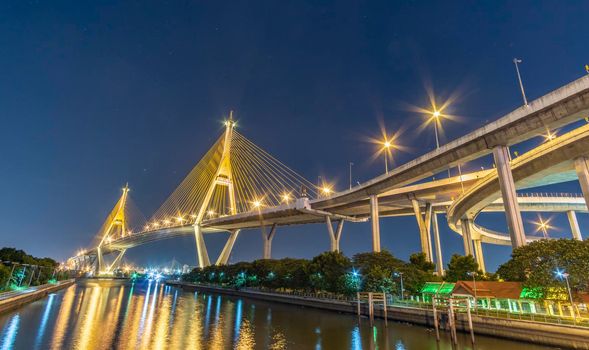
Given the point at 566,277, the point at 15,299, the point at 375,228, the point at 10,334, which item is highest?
the point at 375,228

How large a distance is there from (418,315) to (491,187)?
81.6 ft

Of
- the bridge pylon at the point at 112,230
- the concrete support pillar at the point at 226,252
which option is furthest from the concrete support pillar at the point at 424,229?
the bridge pylon at the point at 112,230

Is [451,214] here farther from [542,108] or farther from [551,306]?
[551,306]

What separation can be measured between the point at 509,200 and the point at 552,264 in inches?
377

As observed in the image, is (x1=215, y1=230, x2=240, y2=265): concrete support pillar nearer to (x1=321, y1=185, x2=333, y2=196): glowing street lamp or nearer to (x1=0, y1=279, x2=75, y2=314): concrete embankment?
(x1=321, y1=185, x2=333, y2=196): glowing street lamp

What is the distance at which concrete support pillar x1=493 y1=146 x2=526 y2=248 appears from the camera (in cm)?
3047

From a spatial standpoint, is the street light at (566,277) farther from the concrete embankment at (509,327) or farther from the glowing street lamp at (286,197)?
the glowing street lamp at (286,197)

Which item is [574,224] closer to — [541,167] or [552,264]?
[541,167]

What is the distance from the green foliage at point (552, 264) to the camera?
875 inches

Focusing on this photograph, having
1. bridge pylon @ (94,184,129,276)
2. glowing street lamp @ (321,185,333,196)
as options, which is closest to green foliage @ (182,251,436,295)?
glowing street lamp @ (321,185,333,196)

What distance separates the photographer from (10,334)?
2158 cm

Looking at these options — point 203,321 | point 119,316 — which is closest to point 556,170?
point 203,321

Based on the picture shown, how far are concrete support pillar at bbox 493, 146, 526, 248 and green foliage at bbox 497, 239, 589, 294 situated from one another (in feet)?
15.6

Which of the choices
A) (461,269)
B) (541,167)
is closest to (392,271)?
(461,269)
